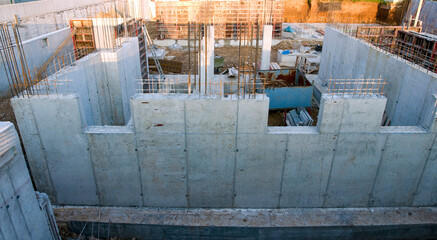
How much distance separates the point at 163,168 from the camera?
814 centimetres

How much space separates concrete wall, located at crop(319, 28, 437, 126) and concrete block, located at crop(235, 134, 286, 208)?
404 centimetres

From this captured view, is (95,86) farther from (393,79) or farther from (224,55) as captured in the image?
(224,55)

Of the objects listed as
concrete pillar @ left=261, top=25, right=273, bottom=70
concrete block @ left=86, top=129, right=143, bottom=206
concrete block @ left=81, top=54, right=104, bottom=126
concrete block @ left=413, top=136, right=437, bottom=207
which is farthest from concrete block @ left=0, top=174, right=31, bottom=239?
concrete pillar @ left=261, top=25, right=273, bottom=70

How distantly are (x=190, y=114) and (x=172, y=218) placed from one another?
2978mm

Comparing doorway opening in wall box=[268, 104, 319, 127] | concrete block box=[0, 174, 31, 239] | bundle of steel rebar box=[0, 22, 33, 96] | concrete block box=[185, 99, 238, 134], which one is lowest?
doorway opening in wall box=[268, 104, 319, 127]

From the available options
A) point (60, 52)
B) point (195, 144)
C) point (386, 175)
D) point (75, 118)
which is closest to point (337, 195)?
point (386, 175)

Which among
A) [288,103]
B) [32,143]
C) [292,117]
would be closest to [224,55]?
[288,103]

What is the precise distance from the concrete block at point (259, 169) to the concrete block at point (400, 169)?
282cm

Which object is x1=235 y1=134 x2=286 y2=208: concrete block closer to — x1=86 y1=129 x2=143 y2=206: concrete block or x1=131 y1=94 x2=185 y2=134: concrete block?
x1=131 y1=94 x2=185 y2=134: concrete block

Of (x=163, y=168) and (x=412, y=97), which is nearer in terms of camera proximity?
(x=163, y=168)

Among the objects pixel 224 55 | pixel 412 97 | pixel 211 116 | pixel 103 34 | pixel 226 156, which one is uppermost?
pixel 103 34

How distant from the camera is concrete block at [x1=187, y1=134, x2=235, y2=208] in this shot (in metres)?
7.79

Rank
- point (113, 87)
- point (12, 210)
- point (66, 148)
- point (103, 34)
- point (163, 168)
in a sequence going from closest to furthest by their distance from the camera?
point (12, 210), point (66, 148), point (163, 168), point (113, 87), point (103, 34)

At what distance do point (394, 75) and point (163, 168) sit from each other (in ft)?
29.4
